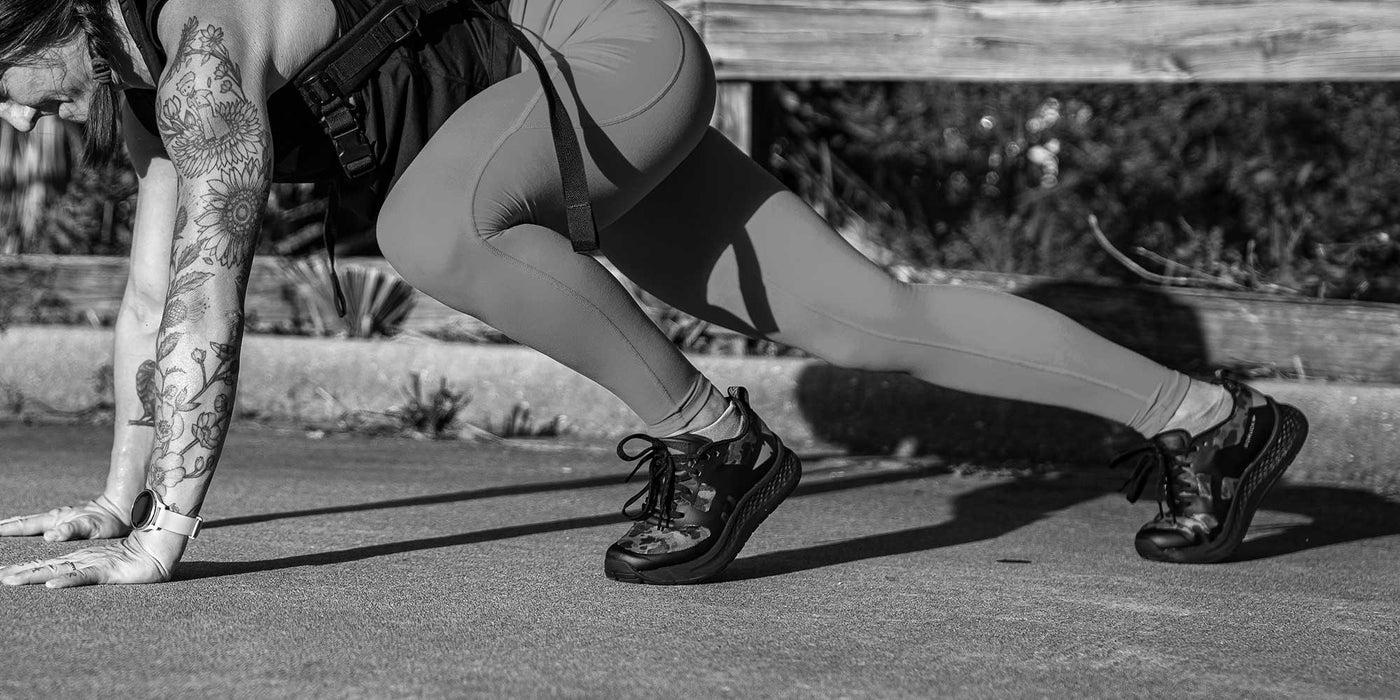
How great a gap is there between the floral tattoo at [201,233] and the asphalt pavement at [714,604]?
0.27 metres

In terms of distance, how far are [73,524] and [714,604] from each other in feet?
4.11

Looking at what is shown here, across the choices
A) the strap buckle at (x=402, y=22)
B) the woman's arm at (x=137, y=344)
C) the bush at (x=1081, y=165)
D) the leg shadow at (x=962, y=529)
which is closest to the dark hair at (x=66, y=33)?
the woman's arm at (x=137, y=344)

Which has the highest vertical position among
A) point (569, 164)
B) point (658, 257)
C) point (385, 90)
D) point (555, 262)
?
point (385, 90)

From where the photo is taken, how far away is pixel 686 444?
2635 millimetres

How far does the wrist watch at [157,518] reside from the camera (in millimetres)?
2336

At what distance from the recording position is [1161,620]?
2.50 metres

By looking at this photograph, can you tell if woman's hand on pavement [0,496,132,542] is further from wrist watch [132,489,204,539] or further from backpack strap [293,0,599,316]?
A: backpack strap [293,0,599,316]

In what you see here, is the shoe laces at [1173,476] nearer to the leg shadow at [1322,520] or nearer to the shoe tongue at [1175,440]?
the shoe tongue at [1175,440]

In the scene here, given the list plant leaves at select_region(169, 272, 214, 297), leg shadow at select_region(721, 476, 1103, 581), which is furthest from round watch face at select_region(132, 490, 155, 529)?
leg shadow at select_region(721, 476, 1103, 581)

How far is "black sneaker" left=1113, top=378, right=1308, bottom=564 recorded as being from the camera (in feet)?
9.75

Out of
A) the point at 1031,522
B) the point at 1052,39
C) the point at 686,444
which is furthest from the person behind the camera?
the point at 1052,39

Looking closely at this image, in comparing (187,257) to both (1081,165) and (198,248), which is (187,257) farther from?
(1081,165)

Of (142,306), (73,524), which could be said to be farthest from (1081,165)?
(73,524)

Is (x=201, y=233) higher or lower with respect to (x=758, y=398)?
higher
